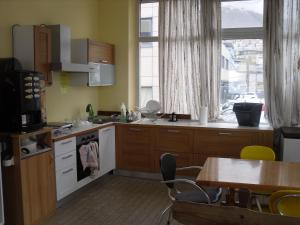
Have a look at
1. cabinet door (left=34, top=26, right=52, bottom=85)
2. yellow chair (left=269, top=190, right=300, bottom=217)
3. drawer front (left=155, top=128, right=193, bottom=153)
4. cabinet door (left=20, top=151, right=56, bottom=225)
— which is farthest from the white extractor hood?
yellow chair (left=269, top=190, right=300, bottom=217)

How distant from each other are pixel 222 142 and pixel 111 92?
199cm

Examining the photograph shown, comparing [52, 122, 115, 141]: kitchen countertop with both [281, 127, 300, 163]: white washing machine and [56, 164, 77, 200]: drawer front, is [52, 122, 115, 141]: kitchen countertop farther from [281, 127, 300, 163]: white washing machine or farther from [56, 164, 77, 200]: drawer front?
[281, 127, 300, 163]: white washing machine

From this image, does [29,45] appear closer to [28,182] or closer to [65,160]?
[65,160]

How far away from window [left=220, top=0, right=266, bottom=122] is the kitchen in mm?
727

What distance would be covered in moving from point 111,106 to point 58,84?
3.91 ft

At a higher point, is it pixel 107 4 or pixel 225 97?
pixel 107 4

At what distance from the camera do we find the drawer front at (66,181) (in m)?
3.68

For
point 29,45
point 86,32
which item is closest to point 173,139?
point 86,32

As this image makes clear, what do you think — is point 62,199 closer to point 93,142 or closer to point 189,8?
point 93,142

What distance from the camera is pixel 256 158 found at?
3469 mm

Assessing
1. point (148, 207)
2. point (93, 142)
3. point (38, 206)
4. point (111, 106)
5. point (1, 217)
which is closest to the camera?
point (1, 217)

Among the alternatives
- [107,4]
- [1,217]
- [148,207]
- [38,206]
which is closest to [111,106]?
[107,4]

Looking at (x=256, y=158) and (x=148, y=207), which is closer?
(x=256, y=158)

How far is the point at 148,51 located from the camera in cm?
541
